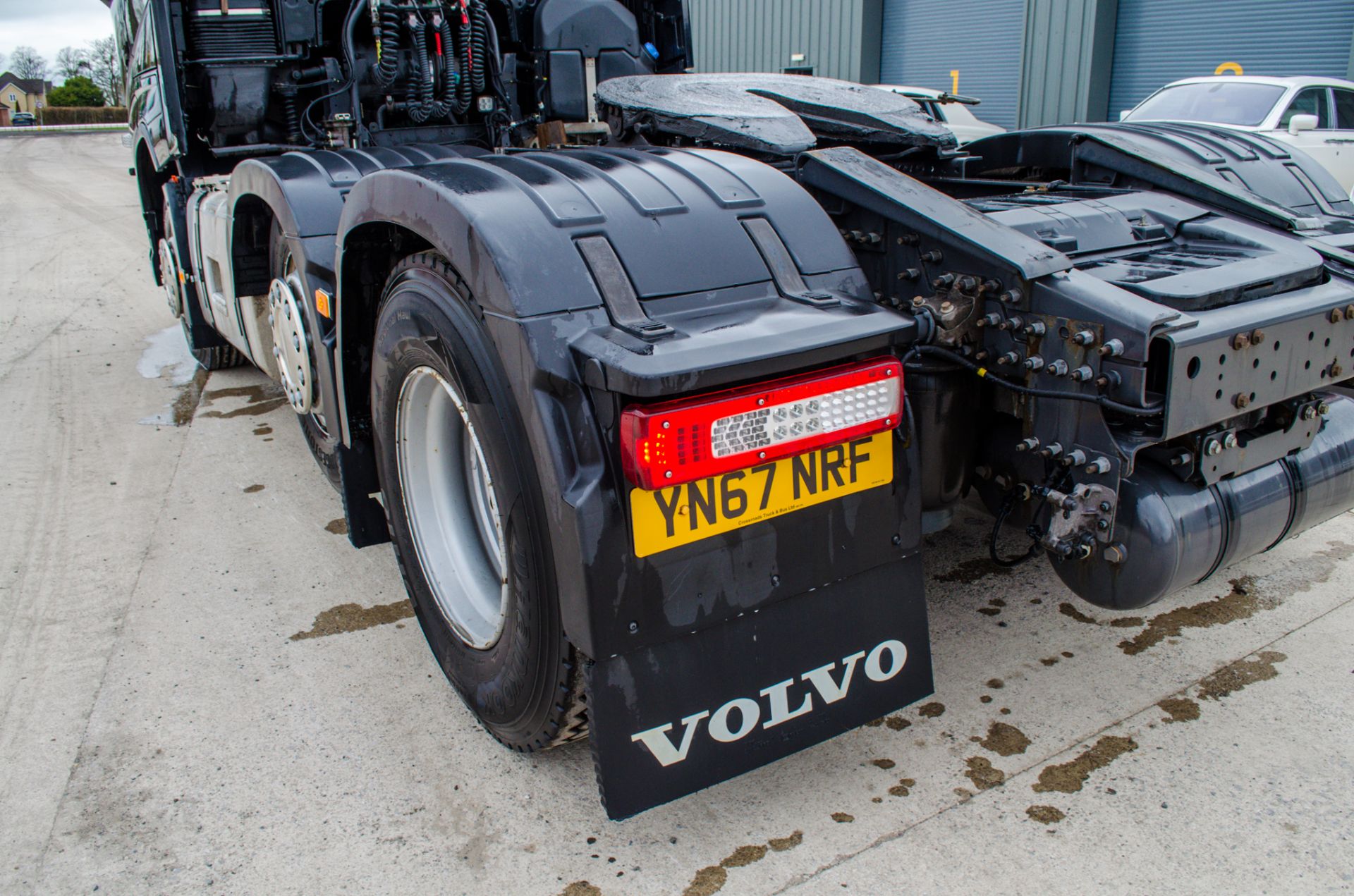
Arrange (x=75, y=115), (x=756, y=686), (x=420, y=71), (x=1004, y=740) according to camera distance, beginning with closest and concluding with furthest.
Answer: (x=756, y=686)
(x=1004, y=740)
(x=420, y=71)
(x=75, y=115)

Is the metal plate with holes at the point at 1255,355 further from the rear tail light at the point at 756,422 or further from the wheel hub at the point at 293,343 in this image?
the wheel hub at the point at 293,343

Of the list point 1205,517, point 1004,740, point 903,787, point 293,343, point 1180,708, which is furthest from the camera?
point 293,343

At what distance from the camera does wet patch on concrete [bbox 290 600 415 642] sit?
2922 mm

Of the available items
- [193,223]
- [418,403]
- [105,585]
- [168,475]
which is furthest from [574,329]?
[193,223]

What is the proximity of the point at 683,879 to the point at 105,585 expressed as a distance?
229cm

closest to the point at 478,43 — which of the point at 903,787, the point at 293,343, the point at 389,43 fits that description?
the point at 389,43

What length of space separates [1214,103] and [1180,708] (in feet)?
27.8

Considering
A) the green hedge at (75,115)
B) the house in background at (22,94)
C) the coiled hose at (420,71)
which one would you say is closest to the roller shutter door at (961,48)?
the coiled hose at (420,71)

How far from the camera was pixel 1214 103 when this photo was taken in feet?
29.9

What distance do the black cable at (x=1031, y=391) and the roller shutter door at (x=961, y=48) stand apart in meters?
12.3

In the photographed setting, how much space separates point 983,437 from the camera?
237 cm

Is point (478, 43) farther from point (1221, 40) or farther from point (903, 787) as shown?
point (1221, 40)

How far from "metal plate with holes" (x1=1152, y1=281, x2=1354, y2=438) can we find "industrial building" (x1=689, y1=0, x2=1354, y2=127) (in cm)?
798

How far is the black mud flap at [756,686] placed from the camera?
1812 mm
